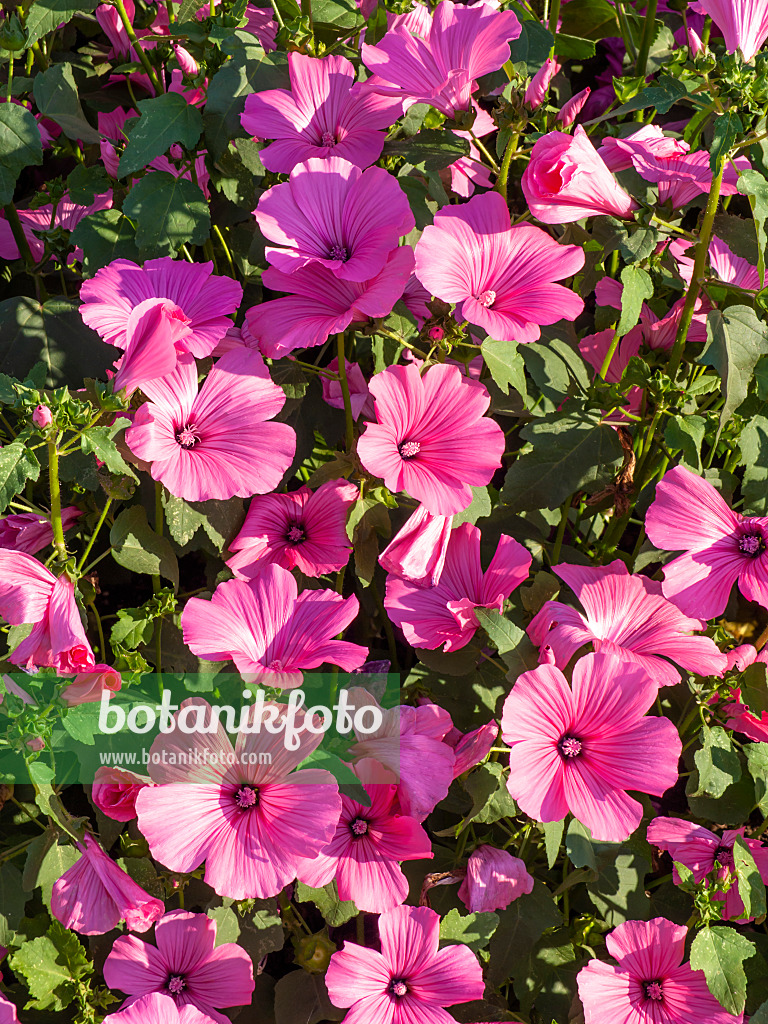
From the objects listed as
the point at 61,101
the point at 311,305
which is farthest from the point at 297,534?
the point at 61,101

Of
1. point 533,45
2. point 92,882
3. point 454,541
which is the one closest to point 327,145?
point 533,45

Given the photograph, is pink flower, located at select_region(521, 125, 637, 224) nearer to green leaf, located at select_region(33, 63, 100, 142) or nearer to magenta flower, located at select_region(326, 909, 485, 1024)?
green leaf, located at select_region(33, 63, 100, 142)

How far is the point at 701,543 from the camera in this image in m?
1.22

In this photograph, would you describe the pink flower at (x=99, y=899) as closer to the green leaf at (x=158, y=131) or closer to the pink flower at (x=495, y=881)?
the pink flower at (x=495, y=881)

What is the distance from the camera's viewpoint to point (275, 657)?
3.82 ft

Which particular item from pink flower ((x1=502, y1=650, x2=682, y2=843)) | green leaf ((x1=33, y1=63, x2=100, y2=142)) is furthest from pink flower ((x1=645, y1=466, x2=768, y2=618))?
green leaf ((x1=33, y1=63, x2=100, y2=142))

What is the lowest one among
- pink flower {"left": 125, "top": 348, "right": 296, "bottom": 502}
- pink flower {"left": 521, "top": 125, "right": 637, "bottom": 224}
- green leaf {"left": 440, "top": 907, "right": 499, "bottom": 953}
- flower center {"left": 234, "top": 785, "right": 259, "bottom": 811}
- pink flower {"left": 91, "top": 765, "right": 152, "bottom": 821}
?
green leaf {"left": 440, "top": 907, "right": 499, "bottom": 953}

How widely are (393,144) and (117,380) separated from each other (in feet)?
1.68

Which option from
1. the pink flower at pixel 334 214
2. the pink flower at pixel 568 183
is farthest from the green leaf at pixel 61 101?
the pink flower at pixel 568 183

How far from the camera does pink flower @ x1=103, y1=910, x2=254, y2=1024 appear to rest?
3.84 ft

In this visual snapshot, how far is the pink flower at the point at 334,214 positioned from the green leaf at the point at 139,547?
Result: 390 millimetres

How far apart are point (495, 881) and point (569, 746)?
0.23 metres

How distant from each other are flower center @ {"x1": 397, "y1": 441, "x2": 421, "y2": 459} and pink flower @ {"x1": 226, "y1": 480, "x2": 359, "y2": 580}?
0.08 m

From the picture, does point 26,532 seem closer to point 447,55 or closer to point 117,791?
point 117,791
